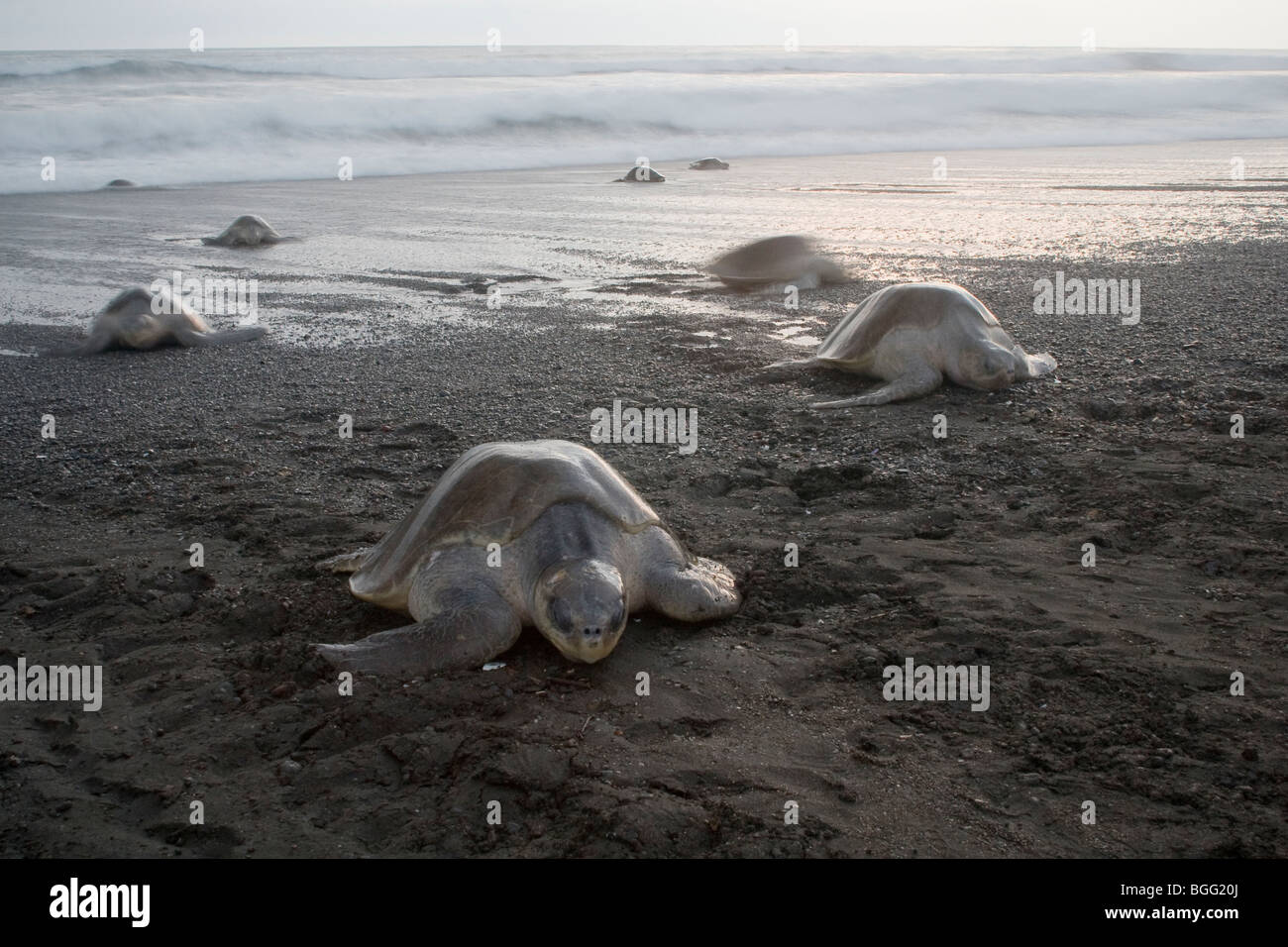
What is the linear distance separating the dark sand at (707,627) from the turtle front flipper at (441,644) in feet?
0.23

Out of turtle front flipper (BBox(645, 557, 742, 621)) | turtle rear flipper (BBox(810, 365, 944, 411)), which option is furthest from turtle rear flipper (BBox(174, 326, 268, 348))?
turtle front flipper (BBox(645, 557, 742, 621))

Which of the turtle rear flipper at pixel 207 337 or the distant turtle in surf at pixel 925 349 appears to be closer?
the distant turtle in surf at pixel 925 349

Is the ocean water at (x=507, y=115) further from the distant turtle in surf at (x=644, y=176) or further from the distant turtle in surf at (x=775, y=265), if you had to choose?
the distant turtle in surf at (x=775, y=265)

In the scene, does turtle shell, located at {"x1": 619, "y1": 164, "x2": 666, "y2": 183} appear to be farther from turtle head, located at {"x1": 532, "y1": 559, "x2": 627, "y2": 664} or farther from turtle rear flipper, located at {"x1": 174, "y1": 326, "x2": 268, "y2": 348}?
turtle head, located at {"x1": 532, "y1": 559, "x2": 627, "y2": 664}

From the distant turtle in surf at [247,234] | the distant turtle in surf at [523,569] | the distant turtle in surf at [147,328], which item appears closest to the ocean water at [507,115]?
the distant turtle in surf at [247,234]

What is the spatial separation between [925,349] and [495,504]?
11.2ft

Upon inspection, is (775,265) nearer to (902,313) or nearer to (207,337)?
(902,313)

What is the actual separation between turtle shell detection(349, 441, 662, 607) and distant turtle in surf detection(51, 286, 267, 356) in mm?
4769

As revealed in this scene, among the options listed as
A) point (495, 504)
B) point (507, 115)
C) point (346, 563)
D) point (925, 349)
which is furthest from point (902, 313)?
point (507, 115)

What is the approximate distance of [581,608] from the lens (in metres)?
2.96

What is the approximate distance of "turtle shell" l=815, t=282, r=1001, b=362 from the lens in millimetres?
5945

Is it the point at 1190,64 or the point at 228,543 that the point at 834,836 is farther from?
the point at 1190,64

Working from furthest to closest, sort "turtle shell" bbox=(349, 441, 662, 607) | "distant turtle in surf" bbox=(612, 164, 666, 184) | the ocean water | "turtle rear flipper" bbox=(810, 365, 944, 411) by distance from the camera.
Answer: the ocean water → "distant turtle in surf" bbox=(612, 164, 666, 184) → "turtle rear flipper" bbox=(810, 365, 944, 411) → "turtle shell" bbox=(349, 441, 662, 607)

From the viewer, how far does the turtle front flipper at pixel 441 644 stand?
2988 millimetres
